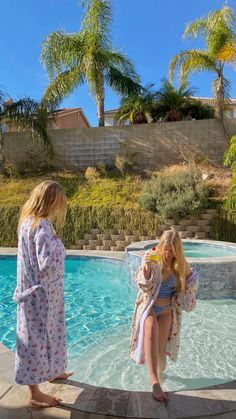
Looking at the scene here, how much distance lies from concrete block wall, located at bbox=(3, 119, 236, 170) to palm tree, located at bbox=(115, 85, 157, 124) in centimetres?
319

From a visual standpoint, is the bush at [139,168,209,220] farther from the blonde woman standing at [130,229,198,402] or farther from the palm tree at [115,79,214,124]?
the blonde woman standing at [130,229,198,402]

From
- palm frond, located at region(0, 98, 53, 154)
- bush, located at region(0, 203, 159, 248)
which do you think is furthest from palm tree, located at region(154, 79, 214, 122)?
bush, located at region(0, 203, 159, 248)

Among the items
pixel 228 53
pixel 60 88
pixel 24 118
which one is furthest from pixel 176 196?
pixel 60 88

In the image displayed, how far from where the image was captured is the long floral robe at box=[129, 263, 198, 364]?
3148 millimetres

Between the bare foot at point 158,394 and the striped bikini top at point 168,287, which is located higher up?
the striped bikini top at point 168,287

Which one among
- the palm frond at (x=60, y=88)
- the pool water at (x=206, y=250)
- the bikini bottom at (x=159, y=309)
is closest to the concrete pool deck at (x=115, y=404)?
the bikini bottom at (x=159, y=309)

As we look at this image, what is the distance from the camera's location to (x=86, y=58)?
15.6 metres

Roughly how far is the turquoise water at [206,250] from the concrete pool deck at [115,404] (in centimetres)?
566

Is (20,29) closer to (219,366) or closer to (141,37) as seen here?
(141,37)

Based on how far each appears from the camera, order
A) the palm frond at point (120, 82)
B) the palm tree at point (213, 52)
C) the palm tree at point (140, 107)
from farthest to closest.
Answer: the palm tree at point (140, 107) → the palm frond at point (120, 82) → the palm tree at point (213, 52)

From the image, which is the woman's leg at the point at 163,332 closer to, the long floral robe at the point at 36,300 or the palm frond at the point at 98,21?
the long floral robe at the point at 36,300

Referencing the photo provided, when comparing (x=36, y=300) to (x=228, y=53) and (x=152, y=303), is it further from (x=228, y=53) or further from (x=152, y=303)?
(x=228, y=53)

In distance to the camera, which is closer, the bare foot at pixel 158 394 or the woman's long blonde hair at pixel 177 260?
the bare foot at pixel 158 394

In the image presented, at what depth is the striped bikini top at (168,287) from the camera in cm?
327
